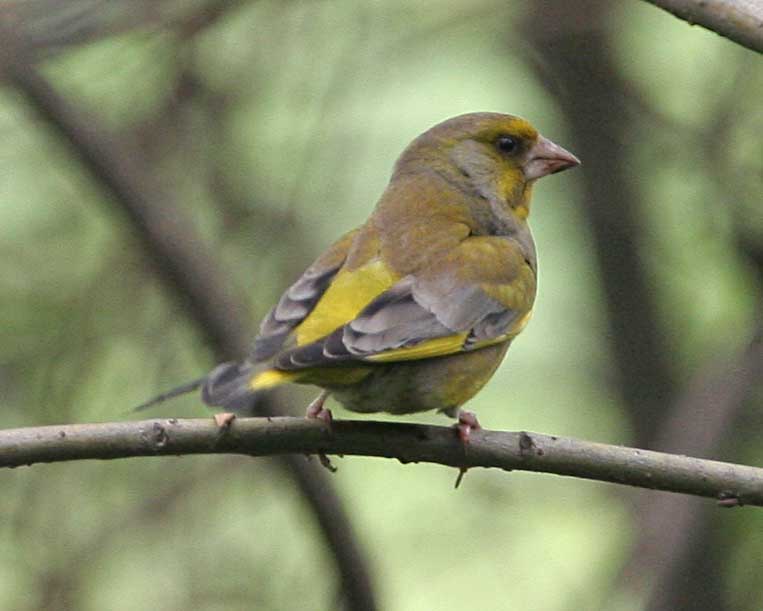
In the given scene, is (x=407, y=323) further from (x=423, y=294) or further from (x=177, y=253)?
(x=177, y=253)

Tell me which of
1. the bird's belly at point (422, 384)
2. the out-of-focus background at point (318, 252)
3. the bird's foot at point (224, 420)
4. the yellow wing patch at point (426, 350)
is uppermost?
the bird's foot at point (224, 420)

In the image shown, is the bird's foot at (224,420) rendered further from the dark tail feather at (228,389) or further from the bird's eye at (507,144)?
the bird's eye at (507,144)

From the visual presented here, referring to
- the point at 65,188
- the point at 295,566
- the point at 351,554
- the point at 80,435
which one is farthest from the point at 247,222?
the point at 80,435

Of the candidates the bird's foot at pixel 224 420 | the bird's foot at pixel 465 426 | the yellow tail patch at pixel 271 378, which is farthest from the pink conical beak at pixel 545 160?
the bird's foot at pixel 224 420

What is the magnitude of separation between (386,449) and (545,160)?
7.01ft

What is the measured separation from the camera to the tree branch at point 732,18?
4203 millimetres

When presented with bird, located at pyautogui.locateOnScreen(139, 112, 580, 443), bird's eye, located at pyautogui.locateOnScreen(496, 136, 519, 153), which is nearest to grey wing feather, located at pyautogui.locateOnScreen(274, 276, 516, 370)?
bird, located at pyautogui.locateOnScreen(139, 112, 580, 443)

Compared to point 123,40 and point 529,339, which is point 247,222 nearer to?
point 123,40

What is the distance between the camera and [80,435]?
3.81m

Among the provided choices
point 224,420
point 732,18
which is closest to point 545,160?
point 732,18

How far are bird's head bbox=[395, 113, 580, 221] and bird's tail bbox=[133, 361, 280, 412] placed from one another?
192 cm

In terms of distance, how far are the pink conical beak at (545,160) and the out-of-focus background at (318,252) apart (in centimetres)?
135

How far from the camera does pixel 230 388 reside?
13.5 feet

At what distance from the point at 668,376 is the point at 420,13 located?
2.37 m
